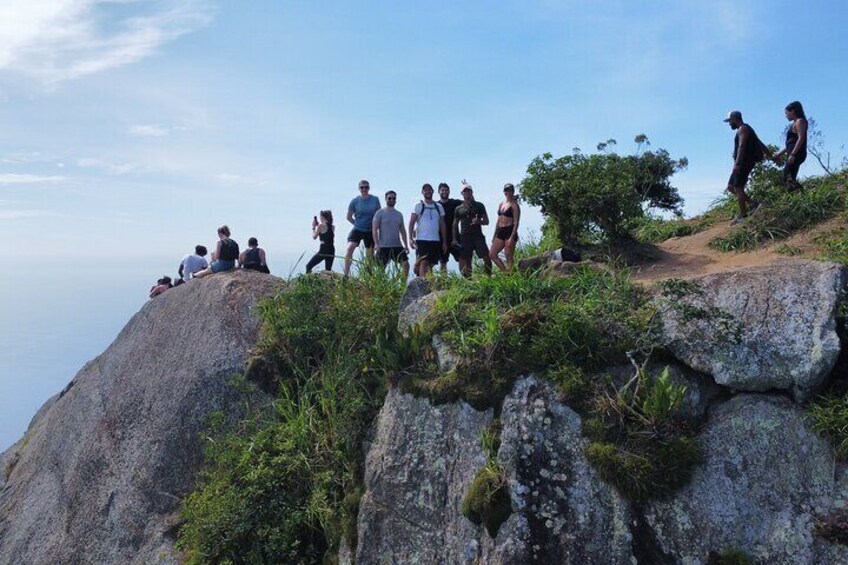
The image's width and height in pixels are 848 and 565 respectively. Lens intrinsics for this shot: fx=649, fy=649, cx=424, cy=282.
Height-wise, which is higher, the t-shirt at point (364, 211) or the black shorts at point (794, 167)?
the black shorts at point (794, 167)

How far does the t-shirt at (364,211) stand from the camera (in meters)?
13.3

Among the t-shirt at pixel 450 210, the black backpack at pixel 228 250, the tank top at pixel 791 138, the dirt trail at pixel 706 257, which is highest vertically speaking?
the tank top at pixel 791 138

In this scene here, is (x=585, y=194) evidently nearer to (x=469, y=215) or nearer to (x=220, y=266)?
(x=469, y=215)

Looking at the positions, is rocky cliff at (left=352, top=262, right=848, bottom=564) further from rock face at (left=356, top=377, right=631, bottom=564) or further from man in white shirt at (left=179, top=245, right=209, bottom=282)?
man in white shirt at (left=179, top=245, right=209, bottom=282)

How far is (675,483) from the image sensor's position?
6.79 m

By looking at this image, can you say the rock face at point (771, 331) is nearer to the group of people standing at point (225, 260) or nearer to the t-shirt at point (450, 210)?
the t-shirt at point (450, 210)

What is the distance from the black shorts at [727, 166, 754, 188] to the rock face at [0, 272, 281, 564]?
9.34m

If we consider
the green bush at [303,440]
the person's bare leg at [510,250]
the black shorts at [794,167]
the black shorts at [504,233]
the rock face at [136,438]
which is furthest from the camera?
the black shorts at [794,167]

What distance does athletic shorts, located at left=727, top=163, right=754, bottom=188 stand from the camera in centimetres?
1283

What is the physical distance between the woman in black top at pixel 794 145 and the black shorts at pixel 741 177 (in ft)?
2.83

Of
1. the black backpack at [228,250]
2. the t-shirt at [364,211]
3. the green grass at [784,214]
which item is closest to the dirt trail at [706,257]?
the green grass at [784,214]

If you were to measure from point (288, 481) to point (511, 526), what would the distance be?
3751 mm

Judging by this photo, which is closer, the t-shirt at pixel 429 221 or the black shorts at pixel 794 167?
the t-shirt at pixel 429 221

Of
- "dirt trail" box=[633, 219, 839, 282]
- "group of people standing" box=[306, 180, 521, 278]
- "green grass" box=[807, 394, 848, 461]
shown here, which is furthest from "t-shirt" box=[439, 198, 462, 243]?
"green grass" box=[807, 394, 848, 461]
